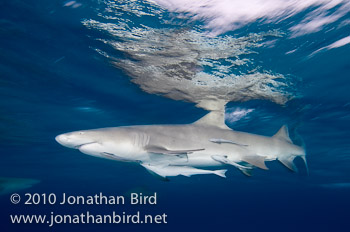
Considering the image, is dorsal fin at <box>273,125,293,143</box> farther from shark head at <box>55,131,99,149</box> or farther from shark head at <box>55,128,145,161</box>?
shark head at <box>55,131,99,149</box>

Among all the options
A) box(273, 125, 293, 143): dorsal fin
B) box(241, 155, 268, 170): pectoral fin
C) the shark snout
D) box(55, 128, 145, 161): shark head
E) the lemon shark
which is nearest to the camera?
the shark snout

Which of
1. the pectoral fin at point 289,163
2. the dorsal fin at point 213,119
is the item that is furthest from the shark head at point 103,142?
the pectoral fin at point 289,163

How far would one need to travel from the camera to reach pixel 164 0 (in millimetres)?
5230

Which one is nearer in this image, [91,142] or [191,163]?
[91,142]

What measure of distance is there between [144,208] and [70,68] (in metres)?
96.4

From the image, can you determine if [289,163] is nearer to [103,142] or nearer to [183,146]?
[183,146]

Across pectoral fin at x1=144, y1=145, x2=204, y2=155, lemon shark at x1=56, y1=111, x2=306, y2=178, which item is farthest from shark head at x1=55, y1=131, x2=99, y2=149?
pectoral fin at x1=144, y1=145, x2=204, y2=155

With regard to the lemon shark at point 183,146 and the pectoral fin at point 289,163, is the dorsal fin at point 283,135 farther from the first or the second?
the pectoral fin at point 289,163

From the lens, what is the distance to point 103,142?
4.35 metres

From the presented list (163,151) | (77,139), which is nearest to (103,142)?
(77,139)

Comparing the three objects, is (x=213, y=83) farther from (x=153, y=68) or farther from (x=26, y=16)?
(x=26, y=16)

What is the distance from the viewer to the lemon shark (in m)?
4.42

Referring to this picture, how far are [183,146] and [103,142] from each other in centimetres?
204

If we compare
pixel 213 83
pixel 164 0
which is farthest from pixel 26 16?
pixel 213 83
